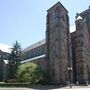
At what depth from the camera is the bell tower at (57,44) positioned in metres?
60.7

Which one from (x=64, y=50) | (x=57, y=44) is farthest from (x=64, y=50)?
(x=57, y=44)

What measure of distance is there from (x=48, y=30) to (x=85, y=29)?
11921 millimetres

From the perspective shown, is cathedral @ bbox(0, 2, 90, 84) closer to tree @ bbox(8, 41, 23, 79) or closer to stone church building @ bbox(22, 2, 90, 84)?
stone church building @ bbox(22, 2, 90, 84)

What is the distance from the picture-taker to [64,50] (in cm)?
6341

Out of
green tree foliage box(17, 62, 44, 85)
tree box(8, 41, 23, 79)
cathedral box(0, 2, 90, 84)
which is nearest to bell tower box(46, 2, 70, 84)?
cathedral box(0, 2, 90, 84)

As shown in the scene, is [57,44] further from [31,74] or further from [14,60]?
[14,60]

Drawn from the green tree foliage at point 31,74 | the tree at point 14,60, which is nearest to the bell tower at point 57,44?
the green tree foliage at point 31,74

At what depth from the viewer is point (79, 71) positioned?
6359 cm

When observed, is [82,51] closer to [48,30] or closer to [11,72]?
[48,30]

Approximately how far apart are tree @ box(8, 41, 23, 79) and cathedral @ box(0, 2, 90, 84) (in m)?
10.8

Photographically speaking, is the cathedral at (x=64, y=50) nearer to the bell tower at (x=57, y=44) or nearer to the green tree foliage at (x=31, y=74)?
the bell tower at (x=57, y=44)

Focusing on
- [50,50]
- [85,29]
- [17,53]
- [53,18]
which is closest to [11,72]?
[17,53]

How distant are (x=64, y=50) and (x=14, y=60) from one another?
21893 mm

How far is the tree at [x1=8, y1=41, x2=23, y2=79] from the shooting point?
75.7 m
